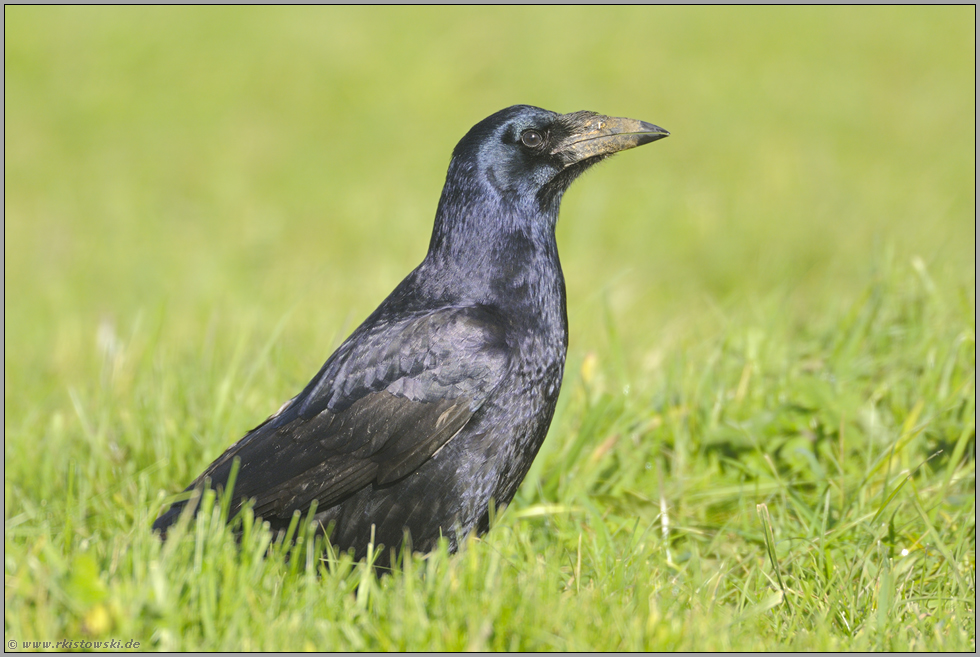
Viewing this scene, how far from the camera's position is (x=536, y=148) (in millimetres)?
3129

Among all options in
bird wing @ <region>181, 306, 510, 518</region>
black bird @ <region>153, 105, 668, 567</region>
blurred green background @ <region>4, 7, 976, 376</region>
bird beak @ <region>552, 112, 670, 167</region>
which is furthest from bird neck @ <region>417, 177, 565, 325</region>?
blurred green background @ <region>4, 7, 976, 376</region>

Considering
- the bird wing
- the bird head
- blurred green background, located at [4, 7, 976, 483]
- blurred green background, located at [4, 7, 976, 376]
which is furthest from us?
blurred green background, located at [4, 7, 976, 376]

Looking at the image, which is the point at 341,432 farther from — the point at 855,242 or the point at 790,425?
the point at 855,242

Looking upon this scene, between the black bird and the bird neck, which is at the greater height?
the bird neck

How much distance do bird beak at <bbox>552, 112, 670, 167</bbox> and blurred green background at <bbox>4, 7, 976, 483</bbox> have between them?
4.54 ft

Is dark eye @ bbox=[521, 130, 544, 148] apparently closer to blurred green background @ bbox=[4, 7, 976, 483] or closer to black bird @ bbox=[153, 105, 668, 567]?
black bird @ bbox=[153, 105, 668, 567]

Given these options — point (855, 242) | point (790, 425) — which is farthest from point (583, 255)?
point (790, 425)

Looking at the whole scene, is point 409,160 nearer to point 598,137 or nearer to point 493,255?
point 598,137

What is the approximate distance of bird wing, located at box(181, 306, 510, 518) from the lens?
2.70 metres

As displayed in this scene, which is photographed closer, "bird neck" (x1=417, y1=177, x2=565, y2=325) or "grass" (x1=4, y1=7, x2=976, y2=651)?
"grass" (x1=4, y1=7, x2=976, y2=651)

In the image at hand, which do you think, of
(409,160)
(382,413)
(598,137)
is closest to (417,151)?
(409,160)

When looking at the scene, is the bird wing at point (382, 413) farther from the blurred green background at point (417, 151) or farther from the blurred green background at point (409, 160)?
the blurred green background at point (417, 151)

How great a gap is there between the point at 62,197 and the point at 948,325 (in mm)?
7669

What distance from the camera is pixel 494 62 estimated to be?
10148mm
